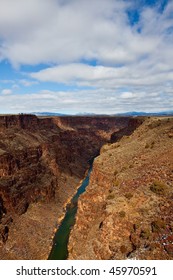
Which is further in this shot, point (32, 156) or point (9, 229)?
point (32, 156)

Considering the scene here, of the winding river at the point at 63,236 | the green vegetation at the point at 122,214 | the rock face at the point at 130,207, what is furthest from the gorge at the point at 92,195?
the winding river at the point at 63,236

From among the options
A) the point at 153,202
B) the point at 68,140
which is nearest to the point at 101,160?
the point at 153,202

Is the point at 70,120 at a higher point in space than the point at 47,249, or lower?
higher

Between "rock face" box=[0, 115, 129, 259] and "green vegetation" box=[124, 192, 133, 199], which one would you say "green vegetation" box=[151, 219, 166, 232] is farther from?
"rock face" box=[0, 115, 129, 259]

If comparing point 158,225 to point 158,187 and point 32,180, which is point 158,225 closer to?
point 158,187

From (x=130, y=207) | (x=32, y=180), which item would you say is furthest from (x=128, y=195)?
(x=32, y=180)

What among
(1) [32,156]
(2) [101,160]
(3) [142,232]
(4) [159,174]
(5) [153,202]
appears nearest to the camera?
(3) [142,232]

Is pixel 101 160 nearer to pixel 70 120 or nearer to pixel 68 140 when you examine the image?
pixel 68 140
